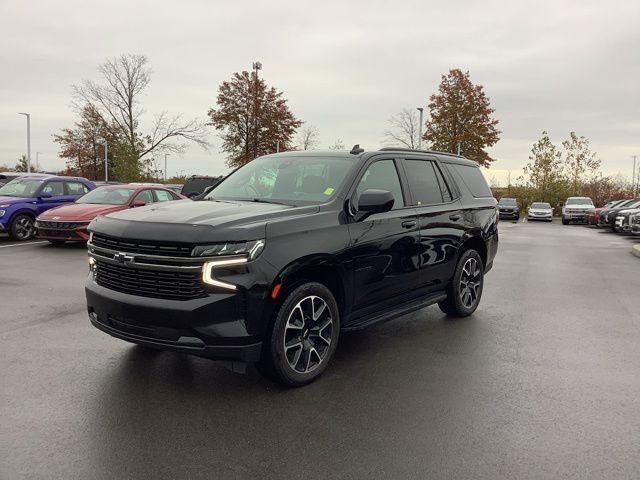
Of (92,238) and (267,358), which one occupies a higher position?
(92,238)

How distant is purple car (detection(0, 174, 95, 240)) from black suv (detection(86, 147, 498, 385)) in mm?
10912

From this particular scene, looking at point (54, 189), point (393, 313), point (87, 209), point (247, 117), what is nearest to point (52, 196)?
point (54, 189)

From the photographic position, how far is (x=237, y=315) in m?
3.69

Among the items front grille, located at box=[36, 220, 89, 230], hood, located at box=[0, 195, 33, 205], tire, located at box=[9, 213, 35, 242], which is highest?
hood, located at box=[0, 195, 33, 205]

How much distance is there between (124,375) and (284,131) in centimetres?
4180

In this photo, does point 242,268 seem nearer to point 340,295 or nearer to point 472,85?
point 340,295

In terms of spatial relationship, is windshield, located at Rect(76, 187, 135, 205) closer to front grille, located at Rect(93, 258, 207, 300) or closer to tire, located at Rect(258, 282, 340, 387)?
front grille, located at Rect(93, 258, 207, 300)

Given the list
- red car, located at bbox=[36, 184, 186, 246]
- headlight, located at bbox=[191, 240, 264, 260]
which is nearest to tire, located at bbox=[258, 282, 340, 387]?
headlight, located at bbox=[191, 240, 264, 260]

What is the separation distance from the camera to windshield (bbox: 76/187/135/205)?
13.5 m

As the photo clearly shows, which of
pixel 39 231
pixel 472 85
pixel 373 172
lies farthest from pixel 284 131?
pixel 373 172

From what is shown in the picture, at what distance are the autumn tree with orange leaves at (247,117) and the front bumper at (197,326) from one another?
133 ft

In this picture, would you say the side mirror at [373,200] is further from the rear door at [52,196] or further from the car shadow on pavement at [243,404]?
the rear door at [52,196]

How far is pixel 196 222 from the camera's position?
3836mm

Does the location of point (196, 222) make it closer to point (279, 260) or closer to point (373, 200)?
point (279, 260)
